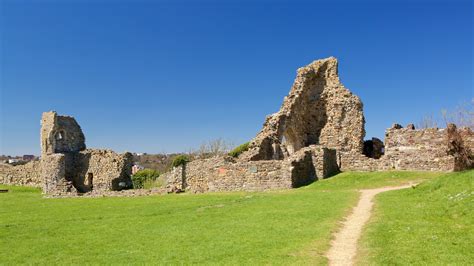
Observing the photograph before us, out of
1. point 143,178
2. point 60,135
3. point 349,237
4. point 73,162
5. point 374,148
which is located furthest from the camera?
point 60,135

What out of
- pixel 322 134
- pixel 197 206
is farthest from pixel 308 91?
pixel 197 206

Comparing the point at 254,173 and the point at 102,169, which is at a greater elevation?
the point at 102,169

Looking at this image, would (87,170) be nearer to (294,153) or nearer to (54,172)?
(54,172)

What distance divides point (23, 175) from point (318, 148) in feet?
116

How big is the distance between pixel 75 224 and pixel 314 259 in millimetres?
9961

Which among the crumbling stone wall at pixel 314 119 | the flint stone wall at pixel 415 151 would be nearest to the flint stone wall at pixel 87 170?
the crumbling stone wall at pixel 314 119

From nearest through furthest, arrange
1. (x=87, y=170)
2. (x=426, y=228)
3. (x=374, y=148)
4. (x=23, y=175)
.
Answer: (x=426, y=228), (x=374, y=148), (x=87, y=170), (x=23, y=175)

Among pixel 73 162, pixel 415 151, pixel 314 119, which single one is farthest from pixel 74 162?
pixel 415 151

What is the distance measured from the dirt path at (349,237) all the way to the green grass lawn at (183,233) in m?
0.26

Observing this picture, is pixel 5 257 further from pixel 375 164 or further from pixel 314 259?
pixel 375 164

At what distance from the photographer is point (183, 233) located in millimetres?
13383

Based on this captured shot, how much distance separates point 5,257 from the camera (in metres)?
11.5

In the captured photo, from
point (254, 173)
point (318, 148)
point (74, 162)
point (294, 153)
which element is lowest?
point (254, 173)

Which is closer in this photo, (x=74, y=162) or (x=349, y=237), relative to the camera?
(x=349, y=237)
